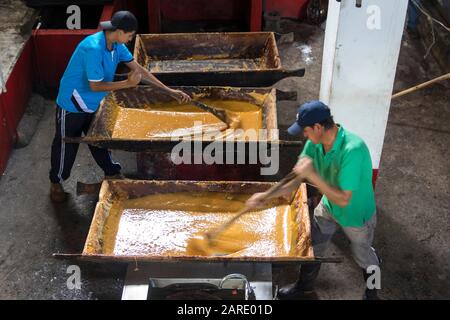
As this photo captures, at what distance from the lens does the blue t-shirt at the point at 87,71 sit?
491 cm

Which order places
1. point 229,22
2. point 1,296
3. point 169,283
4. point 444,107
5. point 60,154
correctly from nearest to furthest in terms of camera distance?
point 169,283, point 1,296, point 60,154, point 444,107, point 229,22

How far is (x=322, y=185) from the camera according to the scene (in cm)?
371

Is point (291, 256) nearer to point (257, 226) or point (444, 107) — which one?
point (257, 226)

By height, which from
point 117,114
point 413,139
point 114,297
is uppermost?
point 117,114

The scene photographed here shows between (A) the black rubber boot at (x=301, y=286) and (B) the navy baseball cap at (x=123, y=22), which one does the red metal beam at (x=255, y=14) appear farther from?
(A) the black rubber boot at (x=301, y=286)

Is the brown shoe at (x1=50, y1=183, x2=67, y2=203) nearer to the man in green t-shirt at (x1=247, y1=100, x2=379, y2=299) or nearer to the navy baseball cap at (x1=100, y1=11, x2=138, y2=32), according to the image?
the navy baseball cap at (x1=100, y1=11, x2=138, y2=32)

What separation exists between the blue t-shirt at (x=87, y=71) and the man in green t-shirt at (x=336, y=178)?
1.91 meters

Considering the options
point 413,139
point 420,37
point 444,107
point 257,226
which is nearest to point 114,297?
point 257,226

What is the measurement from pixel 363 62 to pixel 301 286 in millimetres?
2013

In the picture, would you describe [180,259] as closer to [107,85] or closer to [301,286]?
[301,286]

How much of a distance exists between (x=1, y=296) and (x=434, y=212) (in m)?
4.18

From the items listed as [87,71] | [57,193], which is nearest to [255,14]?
[87,71]

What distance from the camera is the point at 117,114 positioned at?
6.08m

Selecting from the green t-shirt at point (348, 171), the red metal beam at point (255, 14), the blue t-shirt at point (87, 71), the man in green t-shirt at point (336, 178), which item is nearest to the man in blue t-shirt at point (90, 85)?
the blue t-shirt at point (87, 71)
